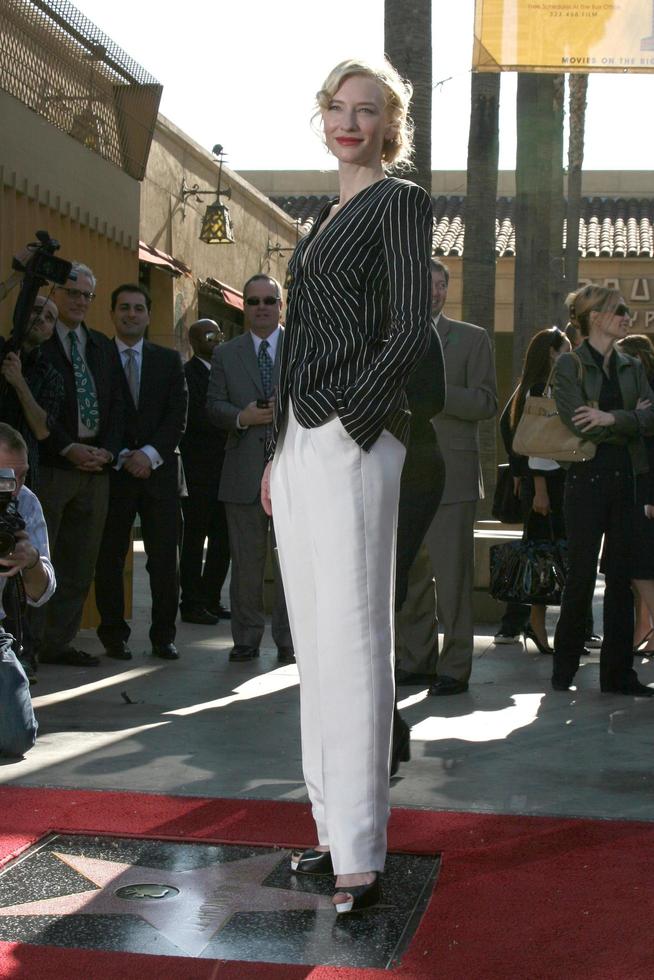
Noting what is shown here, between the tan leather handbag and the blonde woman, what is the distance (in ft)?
10.8

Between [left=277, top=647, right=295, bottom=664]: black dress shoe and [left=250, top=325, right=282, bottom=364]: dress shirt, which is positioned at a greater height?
[left=250, top=325, right=282, bottom=364]: dress shirt

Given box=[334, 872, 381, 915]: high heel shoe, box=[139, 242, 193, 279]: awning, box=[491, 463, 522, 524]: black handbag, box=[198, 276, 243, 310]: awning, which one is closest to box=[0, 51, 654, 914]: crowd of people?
box=[334, 872, 381, 915]: high heel shoe

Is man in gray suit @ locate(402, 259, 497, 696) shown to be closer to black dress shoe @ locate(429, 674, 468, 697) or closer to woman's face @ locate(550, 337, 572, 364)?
black dress shoe @ locate(429, 674, 468, 697)

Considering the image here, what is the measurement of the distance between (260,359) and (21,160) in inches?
66.0

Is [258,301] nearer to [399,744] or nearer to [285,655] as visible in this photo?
[285,655]

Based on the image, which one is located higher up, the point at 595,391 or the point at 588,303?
the point at 588,303

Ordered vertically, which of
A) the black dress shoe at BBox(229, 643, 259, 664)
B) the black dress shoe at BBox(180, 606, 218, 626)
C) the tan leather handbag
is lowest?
the black dress shoe at BBox(229, 643, 259, 664)

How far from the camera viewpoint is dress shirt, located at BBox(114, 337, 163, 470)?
311 inches

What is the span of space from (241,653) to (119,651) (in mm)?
660

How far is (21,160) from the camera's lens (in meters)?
7.77

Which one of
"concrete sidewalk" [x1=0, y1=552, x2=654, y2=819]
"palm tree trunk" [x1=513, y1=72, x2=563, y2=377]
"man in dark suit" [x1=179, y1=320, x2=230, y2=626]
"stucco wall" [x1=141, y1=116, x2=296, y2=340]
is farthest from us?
"stucco wall" [x1=141, y1=116, x2=296, y2=340]

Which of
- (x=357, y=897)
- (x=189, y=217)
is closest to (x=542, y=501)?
(x=357, y=897)

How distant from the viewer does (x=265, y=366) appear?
819cm

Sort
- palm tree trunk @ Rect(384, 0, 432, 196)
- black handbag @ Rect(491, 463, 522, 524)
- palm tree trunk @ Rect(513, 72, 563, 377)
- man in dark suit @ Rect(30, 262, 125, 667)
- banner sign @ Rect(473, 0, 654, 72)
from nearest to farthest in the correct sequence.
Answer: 1. man in dark suit @ Rect(30, 262, 125, 667)
2. black handbag @ Rect(491, 463, 522, 524)
3. palm tree trunk @ Rect(384, 0, 432, 196)
4. banner sign @ Rect(473, 0, 654, 72)
5. palm tree trunk @ Rect(513, 72, 563, 377)
